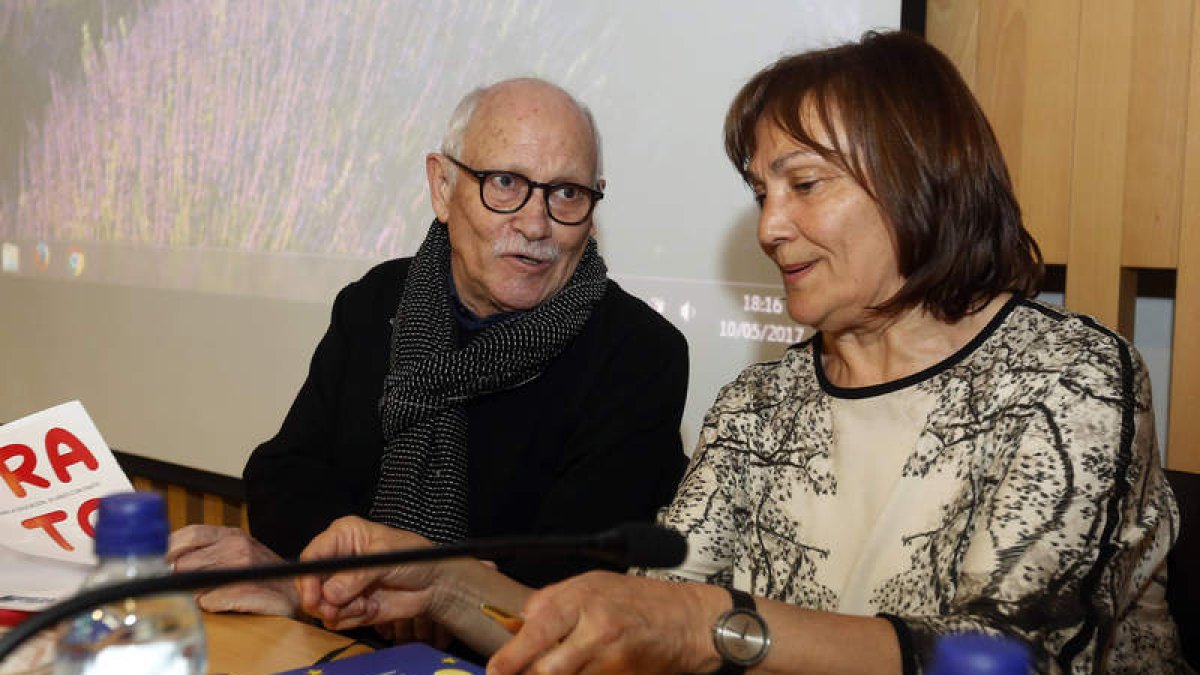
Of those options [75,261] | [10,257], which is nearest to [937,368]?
[75,261]

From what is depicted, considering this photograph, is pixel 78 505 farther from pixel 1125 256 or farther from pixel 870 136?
pixel 1125 256

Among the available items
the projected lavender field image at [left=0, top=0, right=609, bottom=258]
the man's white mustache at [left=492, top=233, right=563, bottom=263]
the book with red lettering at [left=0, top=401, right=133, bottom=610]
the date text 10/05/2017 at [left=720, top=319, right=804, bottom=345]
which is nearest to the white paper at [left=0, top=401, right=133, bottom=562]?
the book with red lettering at [left=0, top=401, right=133, bottom=610]

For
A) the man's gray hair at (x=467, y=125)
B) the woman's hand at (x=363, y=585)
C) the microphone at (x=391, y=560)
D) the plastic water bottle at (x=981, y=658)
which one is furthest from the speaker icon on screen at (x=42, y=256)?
the plastic water bottle at (x=981, y=658)

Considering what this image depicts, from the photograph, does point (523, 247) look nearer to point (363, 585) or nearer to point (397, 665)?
point (363, 585)

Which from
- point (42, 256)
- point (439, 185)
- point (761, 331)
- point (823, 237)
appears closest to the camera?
point (823, 237)

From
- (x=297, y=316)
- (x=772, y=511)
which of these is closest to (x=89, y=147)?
(x=297, y=316)

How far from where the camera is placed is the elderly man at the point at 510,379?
191cm

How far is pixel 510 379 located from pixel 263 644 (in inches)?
27.2

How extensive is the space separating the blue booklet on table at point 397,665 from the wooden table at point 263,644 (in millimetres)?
53

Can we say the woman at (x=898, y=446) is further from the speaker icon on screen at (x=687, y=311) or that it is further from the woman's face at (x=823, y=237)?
the speaker icon on screen at (x=687, y=311)

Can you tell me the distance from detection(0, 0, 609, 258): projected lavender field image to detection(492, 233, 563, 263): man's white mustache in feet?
2.32

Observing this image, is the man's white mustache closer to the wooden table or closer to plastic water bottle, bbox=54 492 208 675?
the wooden table

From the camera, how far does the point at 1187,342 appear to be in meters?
1.92

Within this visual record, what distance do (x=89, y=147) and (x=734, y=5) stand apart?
7.99ft
